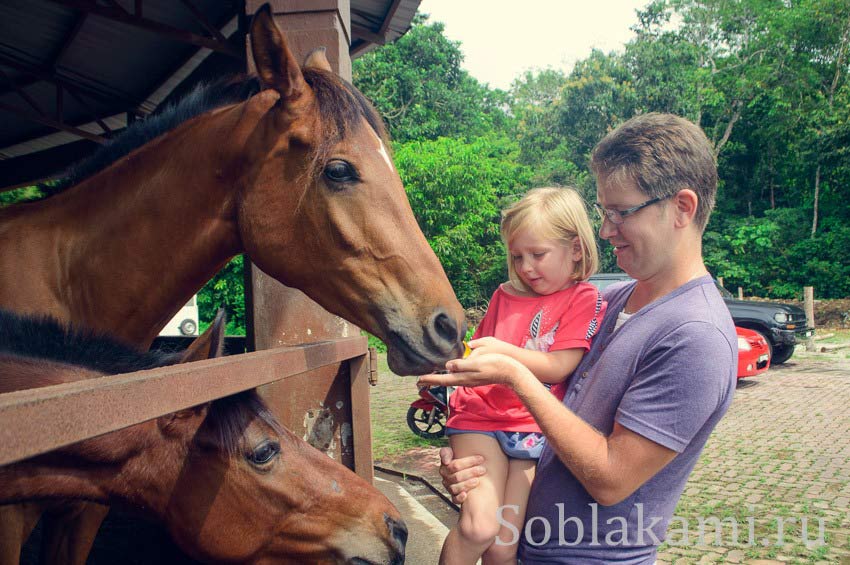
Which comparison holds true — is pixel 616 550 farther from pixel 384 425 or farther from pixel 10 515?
pixel 384 425

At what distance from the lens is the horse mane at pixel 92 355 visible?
1504 mm

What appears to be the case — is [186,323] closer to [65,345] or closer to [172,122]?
[172,122]

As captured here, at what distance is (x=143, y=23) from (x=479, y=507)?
3.92 m

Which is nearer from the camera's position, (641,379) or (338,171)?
(641,379)

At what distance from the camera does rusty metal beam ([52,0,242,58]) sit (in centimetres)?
401

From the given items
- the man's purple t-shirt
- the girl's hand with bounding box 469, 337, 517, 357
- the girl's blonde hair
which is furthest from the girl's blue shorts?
the girl's blonde hair

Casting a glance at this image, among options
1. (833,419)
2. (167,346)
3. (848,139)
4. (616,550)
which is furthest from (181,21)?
(848,139)

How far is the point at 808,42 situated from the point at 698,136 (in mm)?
30535

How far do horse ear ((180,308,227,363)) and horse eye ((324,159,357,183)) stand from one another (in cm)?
58

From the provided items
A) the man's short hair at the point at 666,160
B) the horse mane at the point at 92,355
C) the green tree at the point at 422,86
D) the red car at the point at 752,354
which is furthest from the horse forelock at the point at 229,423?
the green tree at the point at 422,86

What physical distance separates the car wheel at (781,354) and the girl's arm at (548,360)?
12.0m

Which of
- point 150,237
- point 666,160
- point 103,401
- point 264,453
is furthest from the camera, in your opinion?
point 150,237

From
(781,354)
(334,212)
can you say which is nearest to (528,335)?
(334,212)

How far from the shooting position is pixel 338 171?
2051mm
